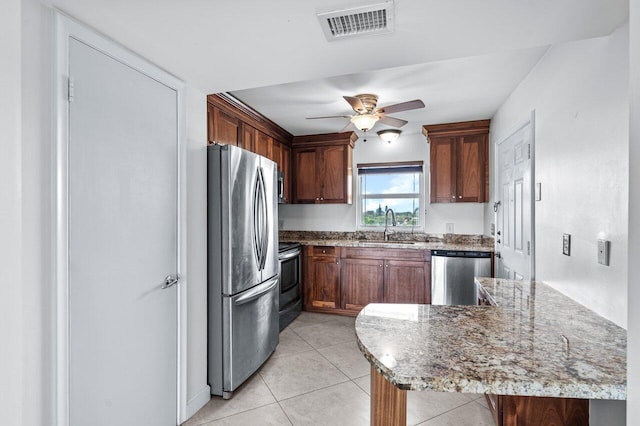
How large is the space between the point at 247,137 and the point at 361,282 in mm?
2251

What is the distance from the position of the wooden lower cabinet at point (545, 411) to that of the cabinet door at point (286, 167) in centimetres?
346

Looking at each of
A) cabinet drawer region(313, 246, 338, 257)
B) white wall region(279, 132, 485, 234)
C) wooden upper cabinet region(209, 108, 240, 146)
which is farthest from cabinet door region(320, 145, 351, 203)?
wooden upper cabinet region(209, 108, 240, 146)

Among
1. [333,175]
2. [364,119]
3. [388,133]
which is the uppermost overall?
[388,133]

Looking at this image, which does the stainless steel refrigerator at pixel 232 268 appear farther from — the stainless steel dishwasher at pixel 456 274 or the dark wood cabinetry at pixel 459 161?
the dark wood cabinetry at pixel 459 161

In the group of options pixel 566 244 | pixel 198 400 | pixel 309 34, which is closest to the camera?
pixel 309 34

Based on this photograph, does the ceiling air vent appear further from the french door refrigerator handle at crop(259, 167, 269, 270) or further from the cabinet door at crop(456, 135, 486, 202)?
Answer: the cabinet door at crop(456, 135, 486, 202)

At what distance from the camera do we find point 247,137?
11.0 feet

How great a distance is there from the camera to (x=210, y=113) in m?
2.70

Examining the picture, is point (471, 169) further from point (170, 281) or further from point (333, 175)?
point (170, 281)

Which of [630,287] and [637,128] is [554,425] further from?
[637,128]

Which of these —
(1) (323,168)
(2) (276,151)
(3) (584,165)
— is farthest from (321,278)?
(3) (584,165)

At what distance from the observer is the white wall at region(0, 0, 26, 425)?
45.1 inches

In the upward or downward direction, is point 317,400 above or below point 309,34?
below

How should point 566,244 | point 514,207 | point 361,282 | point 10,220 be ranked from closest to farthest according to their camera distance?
point 10,220
point 566,244
point 514,207
point 361,282
